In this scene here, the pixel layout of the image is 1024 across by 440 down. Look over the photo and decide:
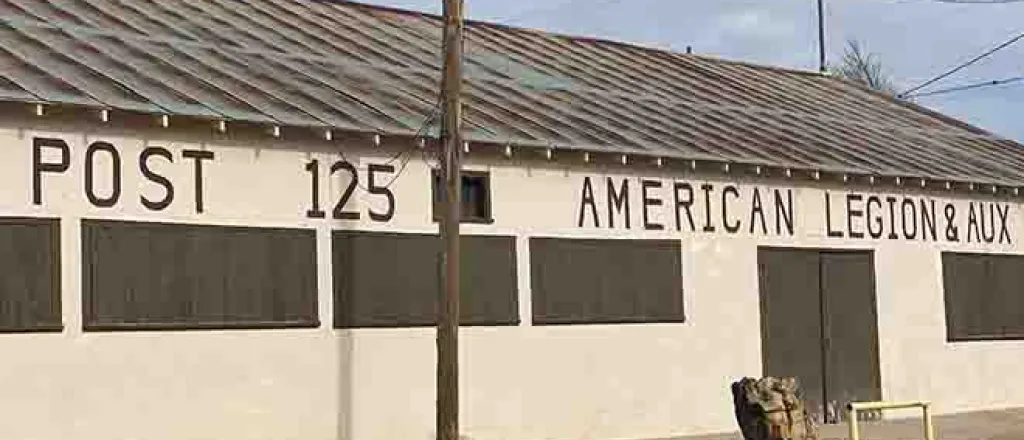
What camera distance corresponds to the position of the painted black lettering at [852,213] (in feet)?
90.3

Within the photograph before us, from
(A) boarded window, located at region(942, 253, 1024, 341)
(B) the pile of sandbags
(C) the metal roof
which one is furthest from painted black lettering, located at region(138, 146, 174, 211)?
(A) boarded window, located at region(942, 253, 1024, 341)

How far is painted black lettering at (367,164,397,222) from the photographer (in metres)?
21.0

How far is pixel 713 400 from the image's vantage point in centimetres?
2503

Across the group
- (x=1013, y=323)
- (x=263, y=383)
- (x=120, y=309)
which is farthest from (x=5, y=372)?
Result: (x=1013, y=323)

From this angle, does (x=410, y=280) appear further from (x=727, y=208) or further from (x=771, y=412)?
(x=727, y=208)

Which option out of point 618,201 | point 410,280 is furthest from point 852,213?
point 410,280

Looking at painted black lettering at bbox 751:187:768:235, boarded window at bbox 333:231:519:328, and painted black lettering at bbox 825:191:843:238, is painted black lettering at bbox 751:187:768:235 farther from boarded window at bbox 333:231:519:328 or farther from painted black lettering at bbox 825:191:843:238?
boarded window at bbox 333:231:519:328

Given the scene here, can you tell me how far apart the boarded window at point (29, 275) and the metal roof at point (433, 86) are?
141 centimetres

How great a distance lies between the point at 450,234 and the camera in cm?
1830

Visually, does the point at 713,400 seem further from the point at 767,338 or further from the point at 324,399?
the point at 324,399

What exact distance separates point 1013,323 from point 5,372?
1950cm

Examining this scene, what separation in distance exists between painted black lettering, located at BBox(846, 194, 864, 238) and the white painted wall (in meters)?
0.22

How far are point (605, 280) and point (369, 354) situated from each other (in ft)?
13.8

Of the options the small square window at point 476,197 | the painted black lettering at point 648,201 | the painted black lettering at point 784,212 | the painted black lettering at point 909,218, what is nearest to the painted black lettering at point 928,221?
the painted black lettering at point 909,218
